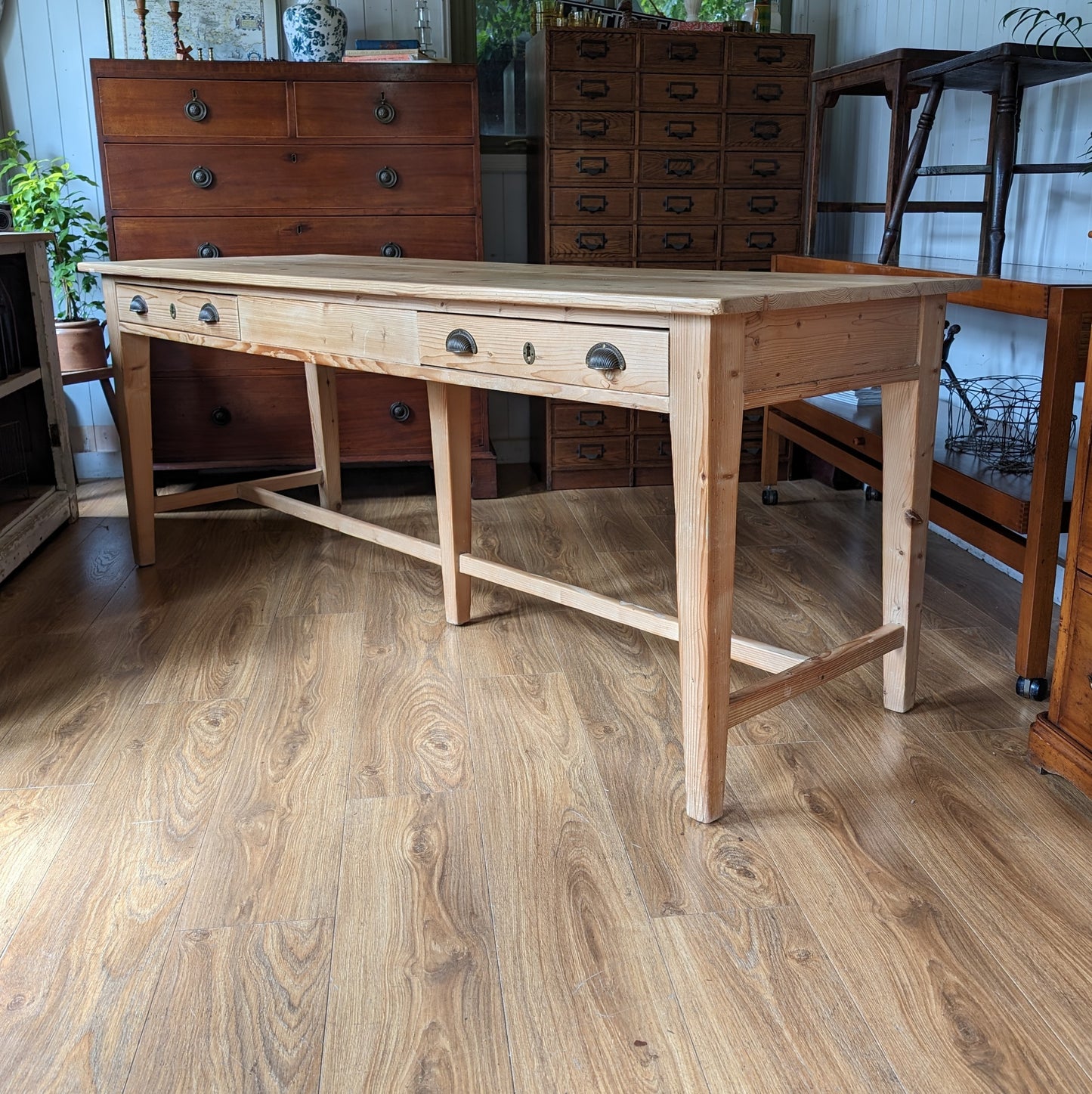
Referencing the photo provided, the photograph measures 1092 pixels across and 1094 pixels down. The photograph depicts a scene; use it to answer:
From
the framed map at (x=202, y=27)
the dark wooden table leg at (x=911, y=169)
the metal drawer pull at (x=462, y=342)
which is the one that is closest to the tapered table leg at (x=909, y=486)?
the metal drawer pull at (x=462, y=342)

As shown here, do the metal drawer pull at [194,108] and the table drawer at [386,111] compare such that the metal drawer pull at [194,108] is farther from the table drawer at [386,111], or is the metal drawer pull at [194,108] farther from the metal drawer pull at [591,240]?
the metal drawer pull at [591,240]

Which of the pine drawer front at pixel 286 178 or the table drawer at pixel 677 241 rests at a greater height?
the pine drawer front at pixel 286 178

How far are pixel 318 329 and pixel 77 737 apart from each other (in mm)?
878

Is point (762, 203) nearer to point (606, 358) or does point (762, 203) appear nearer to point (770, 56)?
point (770, 56)

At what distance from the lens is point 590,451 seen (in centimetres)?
373

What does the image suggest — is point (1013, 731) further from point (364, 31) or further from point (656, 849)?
point (364, 31)

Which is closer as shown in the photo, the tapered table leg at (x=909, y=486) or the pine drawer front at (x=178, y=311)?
the tapered table leg at (x=909, y=486)

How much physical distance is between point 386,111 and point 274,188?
0.41 m

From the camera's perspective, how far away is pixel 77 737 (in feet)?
6.47

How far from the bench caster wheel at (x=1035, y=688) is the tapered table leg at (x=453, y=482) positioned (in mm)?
1148

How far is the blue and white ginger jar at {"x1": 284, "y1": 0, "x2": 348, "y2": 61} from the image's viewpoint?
3.45 metres

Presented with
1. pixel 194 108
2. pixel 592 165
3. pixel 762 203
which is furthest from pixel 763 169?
pixel 194 108

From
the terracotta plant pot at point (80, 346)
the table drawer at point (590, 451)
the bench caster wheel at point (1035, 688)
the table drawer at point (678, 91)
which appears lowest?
the bench caster wheel at point (1035, 688)

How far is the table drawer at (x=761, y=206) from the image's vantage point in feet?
11.8
